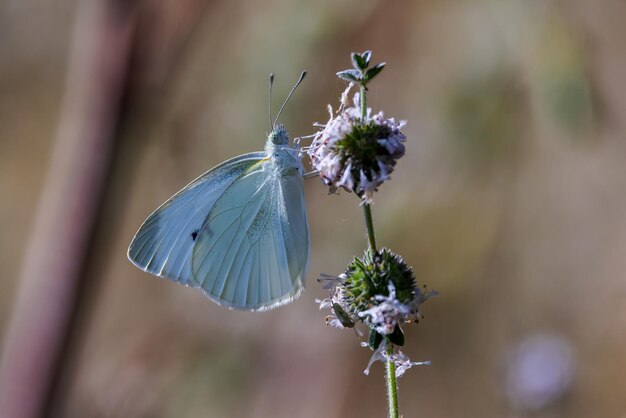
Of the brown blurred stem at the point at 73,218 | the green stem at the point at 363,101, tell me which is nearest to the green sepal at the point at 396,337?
the green stem at the point at 363,101

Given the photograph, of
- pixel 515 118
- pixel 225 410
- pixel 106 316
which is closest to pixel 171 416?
pixel 225 410

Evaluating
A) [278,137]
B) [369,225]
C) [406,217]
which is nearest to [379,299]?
[369,225]

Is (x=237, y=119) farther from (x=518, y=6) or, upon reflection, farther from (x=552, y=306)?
(x=552, y=306)

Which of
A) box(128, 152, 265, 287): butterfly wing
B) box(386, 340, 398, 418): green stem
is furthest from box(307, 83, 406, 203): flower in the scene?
box(128, 152, 265, 287): butterfly wing

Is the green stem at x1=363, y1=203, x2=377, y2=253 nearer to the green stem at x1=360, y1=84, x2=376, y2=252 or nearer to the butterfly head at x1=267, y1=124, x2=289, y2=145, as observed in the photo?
the green stem at x1=360, y1=84, x2=376, y2=252

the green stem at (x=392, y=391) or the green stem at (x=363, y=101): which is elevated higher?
the green stem at (x=363, y=101)

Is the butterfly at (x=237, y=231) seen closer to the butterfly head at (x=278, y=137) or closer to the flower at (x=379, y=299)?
the butterfly head at (x=278, y=137)
